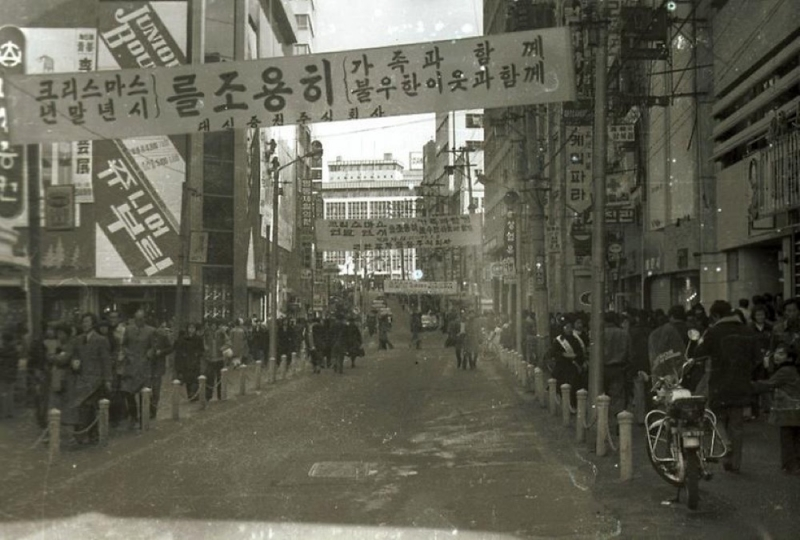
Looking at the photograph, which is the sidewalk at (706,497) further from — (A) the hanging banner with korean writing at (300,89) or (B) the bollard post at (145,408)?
(B) the bollard post at (145,408)

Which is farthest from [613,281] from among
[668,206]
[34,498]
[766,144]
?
[34,498]

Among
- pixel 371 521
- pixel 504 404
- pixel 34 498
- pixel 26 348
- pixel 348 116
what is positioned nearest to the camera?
pixel 371 521

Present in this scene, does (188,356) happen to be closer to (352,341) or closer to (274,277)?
(274,277)

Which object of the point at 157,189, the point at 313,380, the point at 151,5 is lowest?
the point at 313,380

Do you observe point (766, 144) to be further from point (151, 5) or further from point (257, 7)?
point (257, 7)

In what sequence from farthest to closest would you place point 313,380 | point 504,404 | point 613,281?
point 613,281 → point 313,380 → point 504,404

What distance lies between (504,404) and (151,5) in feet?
98.4

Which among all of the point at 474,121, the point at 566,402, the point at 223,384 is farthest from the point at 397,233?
the point at 474,121

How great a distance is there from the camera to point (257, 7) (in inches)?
2007

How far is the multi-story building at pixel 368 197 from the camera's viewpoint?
130 metres

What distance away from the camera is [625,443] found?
10.7 meters

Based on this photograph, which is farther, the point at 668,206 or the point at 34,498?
the point at 668,206

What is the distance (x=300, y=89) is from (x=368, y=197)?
403ft

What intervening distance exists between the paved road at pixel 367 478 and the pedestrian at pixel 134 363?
633 millimetres
